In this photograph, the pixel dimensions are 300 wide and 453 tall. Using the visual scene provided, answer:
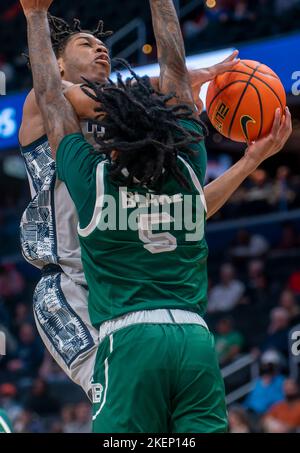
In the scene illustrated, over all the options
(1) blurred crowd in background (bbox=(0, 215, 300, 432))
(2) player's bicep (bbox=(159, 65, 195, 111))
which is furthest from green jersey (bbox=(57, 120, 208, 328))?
(1) blurred crowd in background (bbox=(0, 215, 300, 432))

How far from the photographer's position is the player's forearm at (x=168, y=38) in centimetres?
391

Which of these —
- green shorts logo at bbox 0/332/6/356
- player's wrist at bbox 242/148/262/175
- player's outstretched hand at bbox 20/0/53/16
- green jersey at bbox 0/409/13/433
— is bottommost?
Answer: green shorts logo at bbox 0/332/6/356

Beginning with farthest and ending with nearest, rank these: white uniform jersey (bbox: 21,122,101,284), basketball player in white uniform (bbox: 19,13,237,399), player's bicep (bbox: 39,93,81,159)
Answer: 1. white uniform jersey (bbox: 21,122,101,284)
2. basketball player in white uniform (bbox: 19,13,237,399)
3. player's bicep (bbox: 39,93,81,159)

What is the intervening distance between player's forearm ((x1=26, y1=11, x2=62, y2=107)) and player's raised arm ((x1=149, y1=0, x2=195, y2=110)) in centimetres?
41

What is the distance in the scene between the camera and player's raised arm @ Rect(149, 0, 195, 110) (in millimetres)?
3873

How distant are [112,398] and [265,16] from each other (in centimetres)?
860

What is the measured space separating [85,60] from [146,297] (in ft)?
4.44

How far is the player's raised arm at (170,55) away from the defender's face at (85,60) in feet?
1.52

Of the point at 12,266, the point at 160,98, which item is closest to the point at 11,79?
the point at 12,266

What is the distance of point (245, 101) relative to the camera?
4.38 m

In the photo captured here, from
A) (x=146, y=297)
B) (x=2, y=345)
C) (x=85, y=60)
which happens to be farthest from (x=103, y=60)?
(x=2, y=345)

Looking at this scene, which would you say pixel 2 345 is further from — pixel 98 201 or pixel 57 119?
pixel 98 201

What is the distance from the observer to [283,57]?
9.57 meters

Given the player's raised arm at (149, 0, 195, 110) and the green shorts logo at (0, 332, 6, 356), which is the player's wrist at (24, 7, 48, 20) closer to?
the player's raised arm at (149, 0, 195, 110)
